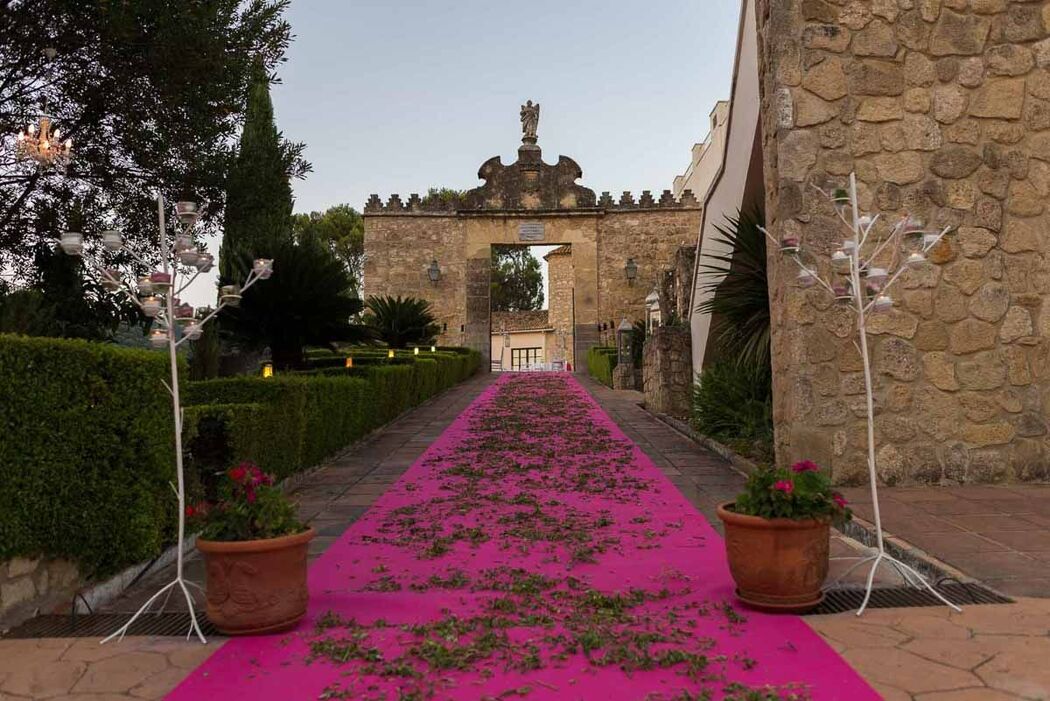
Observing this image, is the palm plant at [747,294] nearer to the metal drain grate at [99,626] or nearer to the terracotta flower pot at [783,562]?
the terracotta flower pot at [783,562]

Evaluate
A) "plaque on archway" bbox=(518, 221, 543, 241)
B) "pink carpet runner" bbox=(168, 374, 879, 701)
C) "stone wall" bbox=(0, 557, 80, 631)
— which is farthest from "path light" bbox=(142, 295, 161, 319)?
"plaque on archway" bbox=(518, 221, 543, 241)

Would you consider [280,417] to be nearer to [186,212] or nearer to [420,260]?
[186,212]

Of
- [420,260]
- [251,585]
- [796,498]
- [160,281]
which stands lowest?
[251,585]

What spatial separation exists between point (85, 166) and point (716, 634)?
25.2 feet

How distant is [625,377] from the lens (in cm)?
1795

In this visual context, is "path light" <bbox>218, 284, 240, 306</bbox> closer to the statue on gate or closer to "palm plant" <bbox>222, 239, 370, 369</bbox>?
"palm plant" <bbox>222, 239, 370, 369</bbox>

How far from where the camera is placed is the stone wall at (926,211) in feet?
17.8

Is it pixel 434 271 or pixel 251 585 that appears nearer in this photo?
pixel 251 585

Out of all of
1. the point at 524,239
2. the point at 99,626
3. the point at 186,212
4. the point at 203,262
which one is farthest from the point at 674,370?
the point at 524,239

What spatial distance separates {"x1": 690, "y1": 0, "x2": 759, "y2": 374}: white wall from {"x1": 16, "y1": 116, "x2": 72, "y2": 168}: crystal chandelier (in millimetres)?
6187

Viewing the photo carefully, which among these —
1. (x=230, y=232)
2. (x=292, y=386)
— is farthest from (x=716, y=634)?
(x=230, y=232)

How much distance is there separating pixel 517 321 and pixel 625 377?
21.6 m

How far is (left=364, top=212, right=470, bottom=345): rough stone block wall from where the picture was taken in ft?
88.1

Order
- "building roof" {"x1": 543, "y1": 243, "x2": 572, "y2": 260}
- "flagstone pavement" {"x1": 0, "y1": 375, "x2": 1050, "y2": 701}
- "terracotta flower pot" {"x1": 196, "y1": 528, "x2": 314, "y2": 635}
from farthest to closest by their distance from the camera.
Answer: "building roof" {"x1": 543, "y1": 243, "x2": 572, "y2": 260}, "terracotta flower pot" {"x1": 196, "y1": 528, "x2": 314, "y2": 635}, "flagstone pavement" {"x1": 0, "y1": 375, "x2": 1050, "y2": 701}
